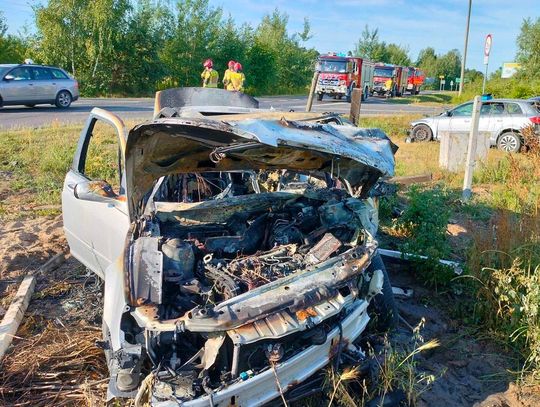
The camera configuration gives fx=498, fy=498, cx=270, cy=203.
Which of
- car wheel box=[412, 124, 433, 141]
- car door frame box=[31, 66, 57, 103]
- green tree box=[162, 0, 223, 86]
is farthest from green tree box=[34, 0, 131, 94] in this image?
car wheel box=[412, 124, 433, 141]

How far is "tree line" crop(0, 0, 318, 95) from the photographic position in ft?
88.0

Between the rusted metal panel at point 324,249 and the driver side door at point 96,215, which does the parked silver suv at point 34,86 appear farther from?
the rusted metal panel at point 324,249

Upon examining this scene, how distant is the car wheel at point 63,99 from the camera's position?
17281 millimetres

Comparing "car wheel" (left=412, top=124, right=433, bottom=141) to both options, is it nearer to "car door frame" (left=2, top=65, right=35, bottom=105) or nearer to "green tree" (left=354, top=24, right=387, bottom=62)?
"car door frame" (left=2, top=65, right=35, bottom=105)

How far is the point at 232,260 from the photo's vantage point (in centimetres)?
334

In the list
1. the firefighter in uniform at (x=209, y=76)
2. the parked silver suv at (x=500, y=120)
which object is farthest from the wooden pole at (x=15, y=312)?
the parked silver suv at (x=500, y=120)

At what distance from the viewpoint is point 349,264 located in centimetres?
320

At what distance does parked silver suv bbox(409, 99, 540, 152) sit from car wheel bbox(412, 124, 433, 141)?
150 millimetres

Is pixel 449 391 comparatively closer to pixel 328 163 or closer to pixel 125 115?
pixel 328 163

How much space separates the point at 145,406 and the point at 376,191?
267 cm

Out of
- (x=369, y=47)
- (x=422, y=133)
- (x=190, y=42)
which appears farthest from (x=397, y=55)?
(x=422, y=133)

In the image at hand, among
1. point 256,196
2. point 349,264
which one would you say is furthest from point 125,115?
point 349,264

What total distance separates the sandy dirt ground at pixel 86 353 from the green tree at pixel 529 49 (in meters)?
31.4

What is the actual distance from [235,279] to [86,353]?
1.48 metres
